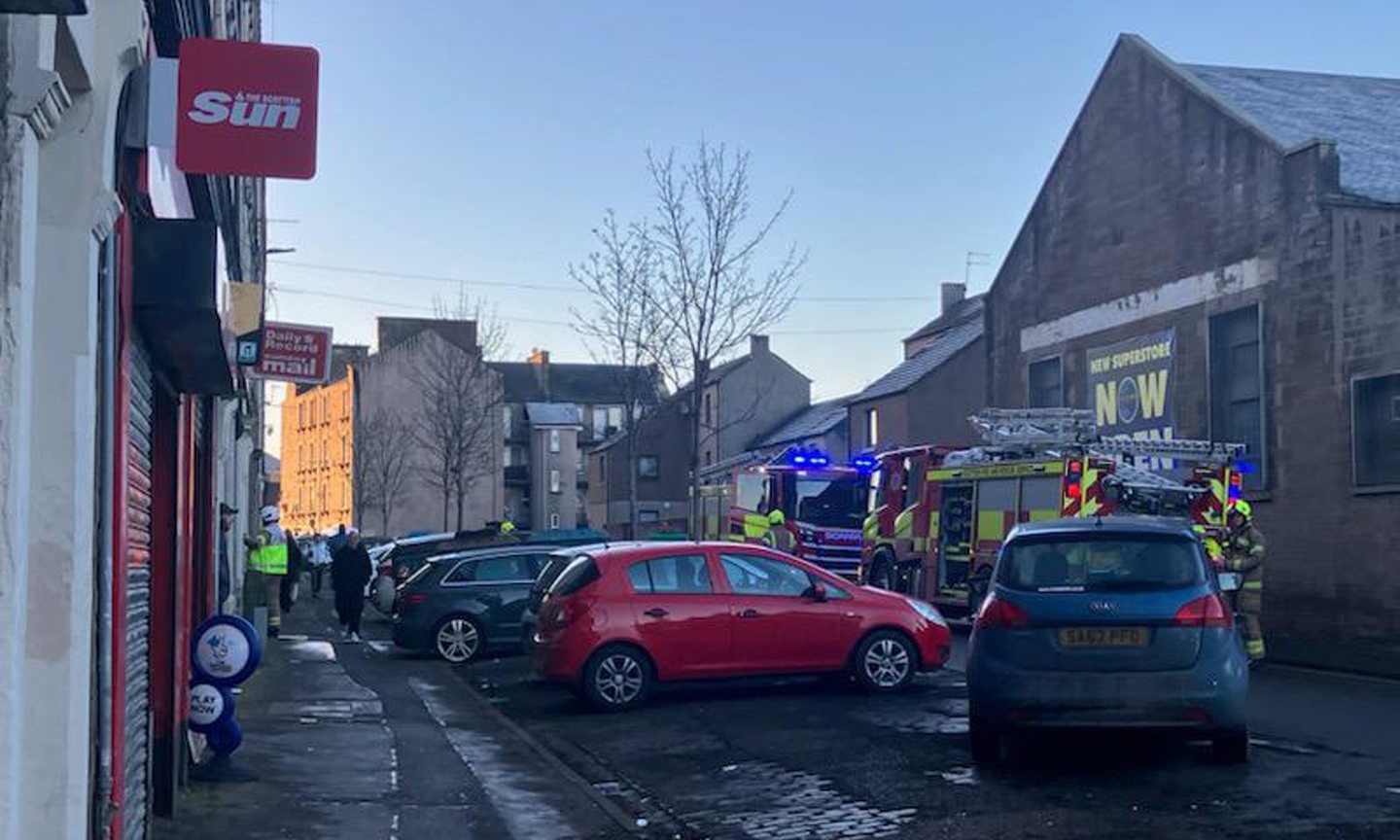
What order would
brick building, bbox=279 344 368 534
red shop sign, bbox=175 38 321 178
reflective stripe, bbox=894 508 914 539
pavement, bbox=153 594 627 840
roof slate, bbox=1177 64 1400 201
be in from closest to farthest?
red shop sign, bbox=175 38 321 178 < pavement, bbox=153 594 627 840 < roof slate, bbox=1177 64 1400 201 < reflective stripe, bbox=894 508 914 539 < brick building, bbox=279 344 368 534

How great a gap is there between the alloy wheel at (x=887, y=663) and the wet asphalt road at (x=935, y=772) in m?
0.29

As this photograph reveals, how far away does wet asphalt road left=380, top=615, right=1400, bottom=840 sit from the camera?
8969mm

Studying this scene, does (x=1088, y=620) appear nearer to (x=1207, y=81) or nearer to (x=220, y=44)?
(x=220, y=44)

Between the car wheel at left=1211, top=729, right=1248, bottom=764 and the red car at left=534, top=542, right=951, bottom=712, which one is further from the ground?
the red car at left=534, top=542, right=951, bottom=712

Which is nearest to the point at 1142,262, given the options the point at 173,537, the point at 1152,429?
the point at 1152,429

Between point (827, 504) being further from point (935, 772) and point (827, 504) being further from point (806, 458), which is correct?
point (935, 772)

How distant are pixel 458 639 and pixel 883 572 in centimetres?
809

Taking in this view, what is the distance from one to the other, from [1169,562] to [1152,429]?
16.9m

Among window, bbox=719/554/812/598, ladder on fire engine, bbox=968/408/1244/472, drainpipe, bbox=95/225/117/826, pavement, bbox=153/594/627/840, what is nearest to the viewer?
drainpipe, bbox=95/225/117/826

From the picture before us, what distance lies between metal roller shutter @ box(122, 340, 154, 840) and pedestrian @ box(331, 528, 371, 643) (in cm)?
1577

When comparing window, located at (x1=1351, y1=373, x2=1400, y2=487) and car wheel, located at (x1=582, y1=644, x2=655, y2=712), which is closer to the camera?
car wheel, located at (x1=582, y1=644, x2=655, y2=712)

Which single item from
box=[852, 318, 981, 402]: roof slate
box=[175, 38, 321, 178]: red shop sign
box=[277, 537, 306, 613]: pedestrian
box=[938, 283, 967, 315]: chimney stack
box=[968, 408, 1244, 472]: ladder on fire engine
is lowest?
box=[277, 537, 306, 613]: pedestrian

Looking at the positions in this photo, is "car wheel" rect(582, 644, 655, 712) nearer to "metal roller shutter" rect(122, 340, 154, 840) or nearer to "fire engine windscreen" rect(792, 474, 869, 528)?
"metal roller shutter" rect(122, 340, 154, 840)

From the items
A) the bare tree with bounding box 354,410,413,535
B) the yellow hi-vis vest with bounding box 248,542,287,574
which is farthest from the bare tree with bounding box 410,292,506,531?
the yellow hi-vis vest with bounding box 248,542,287,574
